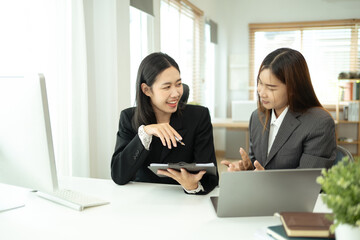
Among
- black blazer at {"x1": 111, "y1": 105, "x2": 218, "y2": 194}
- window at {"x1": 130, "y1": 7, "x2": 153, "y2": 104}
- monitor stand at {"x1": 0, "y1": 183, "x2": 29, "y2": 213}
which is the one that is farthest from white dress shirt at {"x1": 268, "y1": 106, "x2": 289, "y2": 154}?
window at {"x1": 130, "y1": 7, "x2": 153, "y2": 104}

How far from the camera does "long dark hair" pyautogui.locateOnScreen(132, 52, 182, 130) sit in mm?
1903

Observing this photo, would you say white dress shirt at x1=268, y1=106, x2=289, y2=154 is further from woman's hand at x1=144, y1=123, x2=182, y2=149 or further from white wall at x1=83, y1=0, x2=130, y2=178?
white wall at x1=83, y1=0, x2=130, y2=178

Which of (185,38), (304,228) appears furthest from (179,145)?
(185,38)

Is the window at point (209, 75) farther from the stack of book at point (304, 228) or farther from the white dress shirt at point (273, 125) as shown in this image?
the stack of book at point (304, 228)

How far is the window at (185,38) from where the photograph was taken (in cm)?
457

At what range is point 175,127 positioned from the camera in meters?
1.93

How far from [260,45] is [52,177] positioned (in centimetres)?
609

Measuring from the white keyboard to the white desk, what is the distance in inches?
0.8

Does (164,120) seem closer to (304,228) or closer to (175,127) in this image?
(175,127)

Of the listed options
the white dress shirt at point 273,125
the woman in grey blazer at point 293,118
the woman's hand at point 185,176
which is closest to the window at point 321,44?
the white dress shirt at point 273,125

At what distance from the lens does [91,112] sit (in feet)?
9.93

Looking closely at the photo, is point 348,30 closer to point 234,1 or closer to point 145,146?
point 234,1

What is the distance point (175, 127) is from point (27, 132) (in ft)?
2.91

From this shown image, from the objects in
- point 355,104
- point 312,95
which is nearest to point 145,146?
point 312,95
